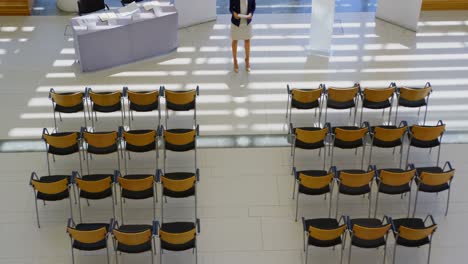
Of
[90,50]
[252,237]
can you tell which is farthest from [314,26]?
[252,237]

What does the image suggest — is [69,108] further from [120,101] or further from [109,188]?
[109,188]

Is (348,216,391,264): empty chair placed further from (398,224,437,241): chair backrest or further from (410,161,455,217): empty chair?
(410,161,455,217): empty chair

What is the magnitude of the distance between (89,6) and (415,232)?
25.6 feet

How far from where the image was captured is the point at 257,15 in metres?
14.3

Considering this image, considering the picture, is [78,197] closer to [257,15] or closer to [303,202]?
[303,202]

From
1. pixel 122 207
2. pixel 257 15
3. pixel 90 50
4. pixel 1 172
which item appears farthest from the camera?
pixel 257 15

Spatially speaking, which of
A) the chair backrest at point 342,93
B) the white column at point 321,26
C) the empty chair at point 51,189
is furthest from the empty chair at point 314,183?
the white column at point 321,26

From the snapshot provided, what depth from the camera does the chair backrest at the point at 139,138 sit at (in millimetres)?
9266

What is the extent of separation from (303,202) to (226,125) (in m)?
2.10

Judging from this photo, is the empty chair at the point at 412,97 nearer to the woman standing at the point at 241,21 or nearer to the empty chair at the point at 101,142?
the woman standing at the point at 241,21

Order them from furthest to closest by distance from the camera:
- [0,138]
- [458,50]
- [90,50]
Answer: [458,50]
[90,50]
[0,138]

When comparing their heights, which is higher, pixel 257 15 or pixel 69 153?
pixel 257 15

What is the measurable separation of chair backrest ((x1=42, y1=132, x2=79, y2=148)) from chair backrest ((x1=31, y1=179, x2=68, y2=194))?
90 centimetres

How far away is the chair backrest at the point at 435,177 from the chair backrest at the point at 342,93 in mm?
2063
